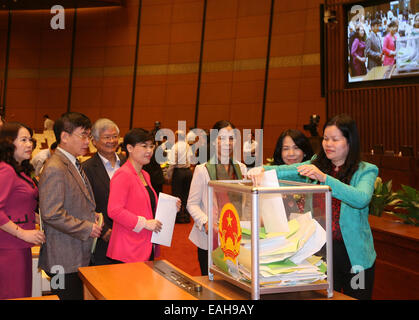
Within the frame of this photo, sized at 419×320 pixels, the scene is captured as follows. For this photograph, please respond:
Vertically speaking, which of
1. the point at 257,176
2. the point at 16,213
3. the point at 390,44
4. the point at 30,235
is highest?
the point at 390,44

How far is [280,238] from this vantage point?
1341 mm

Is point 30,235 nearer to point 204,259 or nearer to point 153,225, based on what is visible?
point 153,225

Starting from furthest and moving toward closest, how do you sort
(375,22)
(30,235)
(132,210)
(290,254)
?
1. (375,22)
2. (132,210)
3. (30,235)
4. (290,254)

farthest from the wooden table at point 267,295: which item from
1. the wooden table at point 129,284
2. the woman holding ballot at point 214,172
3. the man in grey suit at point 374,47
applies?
the man in grey suit at point 374,47

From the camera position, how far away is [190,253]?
5141mm

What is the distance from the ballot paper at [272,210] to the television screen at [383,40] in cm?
784

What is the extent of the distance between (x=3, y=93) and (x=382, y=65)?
33.4ft

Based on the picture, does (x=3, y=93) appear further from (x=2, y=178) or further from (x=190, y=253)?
(x=2, y=178)

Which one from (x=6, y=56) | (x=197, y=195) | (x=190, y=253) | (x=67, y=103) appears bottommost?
(x=190, y=253)

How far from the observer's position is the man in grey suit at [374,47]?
28.2 ft

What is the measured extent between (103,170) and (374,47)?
7238mm

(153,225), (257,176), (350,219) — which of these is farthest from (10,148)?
(350,219)
